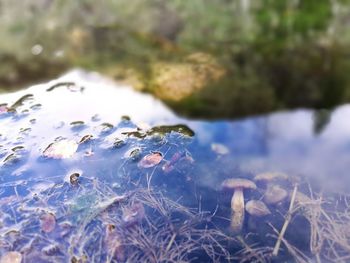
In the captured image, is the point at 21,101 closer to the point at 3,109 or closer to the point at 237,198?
the point at 3,109

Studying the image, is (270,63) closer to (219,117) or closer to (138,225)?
(219,117)

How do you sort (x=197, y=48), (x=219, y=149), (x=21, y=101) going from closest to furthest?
(x=219, y=149)
(x=21, y=101)
(x=197, y=48)

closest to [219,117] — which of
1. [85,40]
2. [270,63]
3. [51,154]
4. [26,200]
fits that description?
[270,63]

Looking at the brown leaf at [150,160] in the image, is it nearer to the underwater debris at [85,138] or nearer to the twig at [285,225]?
the underwater debris at [85,138]

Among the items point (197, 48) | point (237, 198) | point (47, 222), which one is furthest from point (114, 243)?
point (197, 48)

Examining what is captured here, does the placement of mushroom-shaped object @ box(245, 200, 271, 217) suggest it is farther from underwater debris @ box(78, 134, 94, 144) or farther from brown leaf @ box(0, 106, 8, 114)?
brown leaf @ box(0, 106, 8, 114)
